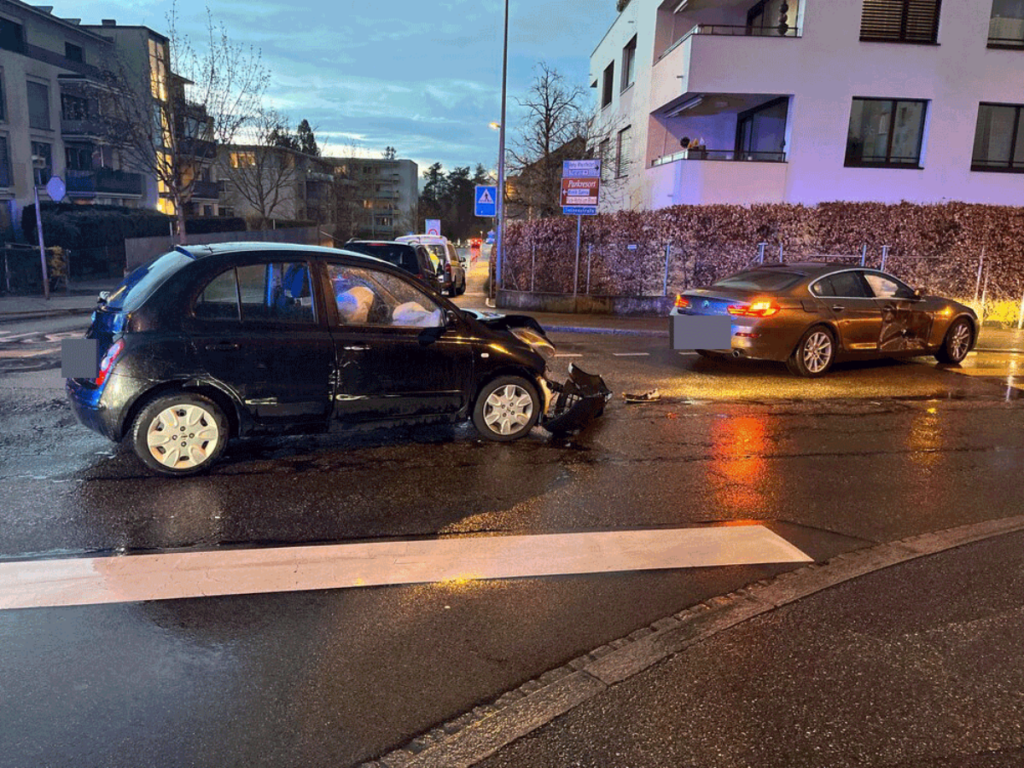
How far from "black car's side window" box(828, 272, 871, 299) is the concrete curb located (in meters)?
6.09

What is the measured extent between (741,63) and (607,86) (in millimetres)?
15118

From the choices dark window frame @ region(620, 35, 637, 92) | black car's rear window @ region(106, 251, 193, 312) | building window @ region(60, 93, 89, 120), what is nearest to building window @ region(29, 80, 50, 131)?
building window @ region(60, 93, 89, 120)

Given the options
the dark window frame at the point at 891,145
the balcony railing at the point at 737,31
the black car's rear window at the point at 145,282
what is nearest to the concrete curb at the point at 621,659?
the black car's rear window at the point at 145,282

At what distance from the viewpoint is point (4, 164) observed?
34.8m

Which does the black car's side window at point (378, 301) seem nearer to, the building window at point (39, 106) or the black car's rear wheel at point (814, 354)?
the black car's rear wheel at point (814, 354)

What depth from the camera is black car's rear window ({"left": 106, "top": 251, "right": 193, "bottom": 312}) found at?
5.54 metres

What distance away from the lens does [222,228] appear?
136 ft

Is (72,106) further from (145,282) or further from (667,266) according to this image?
(145,282)

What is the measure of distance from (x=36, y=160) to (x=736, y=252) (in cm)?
3610

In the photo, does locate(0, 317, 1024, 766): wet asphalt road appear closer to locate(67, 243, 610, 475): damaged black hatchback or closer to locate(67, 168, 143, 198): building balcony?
locate(67, 243, 610, 475): damaged black hatchback

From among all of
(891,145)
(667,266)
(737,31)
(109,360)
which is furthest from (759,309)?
(737,31)

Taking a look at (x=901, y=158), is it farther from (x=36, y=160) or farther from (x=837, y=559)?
(x=36, y=160)

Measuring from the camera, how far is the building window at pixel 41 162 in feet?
123

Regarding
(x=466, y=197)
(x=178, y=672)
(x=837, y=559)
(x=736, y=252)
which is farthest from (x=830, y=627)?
(x=466, y=197)
